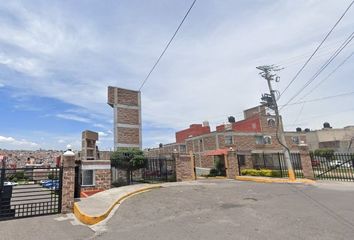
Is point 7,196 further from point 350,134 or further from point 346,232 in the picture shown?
point 350,134

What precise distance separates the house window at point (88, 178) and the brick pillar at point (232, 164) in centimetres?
1219

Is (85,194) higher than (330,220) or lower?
higher

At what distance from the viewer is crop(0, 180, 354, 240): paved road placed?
651cm

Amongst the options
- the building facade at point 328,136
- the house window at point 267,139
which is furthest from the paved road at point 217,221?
the building facade at point 328,136

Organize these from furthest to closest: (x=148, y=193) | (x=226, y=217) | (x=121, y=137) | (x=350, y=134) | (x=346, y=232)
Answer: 1. (x=350, y=134)
2. (x=121, y=137)
3. (x=148, y=193)
4. (x=226, y=217)
5. (x=346, y=232)

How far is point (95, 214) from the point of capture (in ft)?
27.4

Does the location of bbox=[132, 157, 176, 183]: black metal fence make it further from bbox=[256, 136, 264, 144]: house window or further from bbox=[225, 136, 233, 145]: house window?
bbox=[256, 136, 264, 144]: house window

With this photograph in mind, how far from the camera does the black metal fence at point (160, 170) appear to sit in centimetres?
1902

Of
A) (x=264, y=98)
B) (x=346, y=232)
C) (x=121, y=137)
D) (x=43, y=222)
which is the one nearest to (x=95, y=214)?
(x=43, y=222)

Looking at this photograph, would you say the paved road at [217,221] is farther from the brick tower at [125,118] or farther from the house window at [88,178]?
the brick tower at [125,118]

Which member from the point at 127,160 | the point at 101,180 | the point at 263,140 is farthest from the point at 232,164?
the point at 263,140

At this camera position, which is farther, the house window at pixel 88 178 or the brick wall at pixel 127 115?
the brick wall at pixel 127 115

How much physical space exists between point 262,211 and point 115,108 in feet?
60.6

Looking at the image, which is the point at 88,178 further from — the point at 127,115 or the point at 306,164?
the point at 306,164
